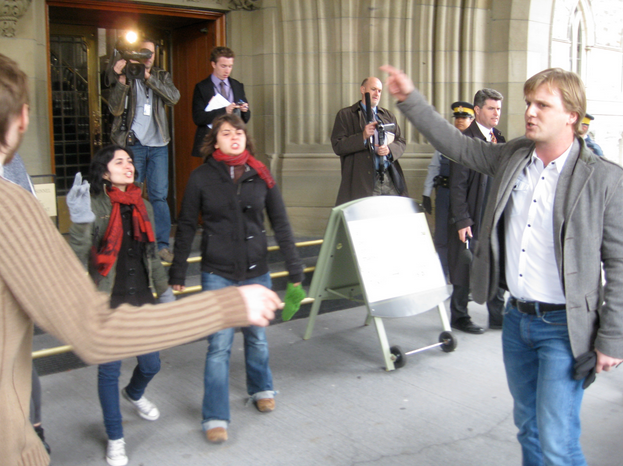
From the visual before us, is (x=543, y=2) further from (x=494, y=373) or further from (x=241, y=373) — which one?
(x=241, y=373)

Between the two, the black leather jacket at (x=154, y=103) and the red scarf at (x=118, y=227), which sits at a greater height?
the black leather jacket at (x=154, y=103)

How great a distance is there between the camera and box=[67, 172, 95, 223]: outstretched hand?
3.32 metres

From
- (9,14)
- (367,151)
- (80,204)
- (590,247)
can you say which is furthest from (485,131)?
(9,14)

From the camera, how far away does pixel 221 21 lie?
25.3 feet

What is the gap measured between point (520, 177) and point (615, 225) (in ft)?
1.38

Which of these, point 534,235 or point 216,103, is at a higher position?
point 216,103

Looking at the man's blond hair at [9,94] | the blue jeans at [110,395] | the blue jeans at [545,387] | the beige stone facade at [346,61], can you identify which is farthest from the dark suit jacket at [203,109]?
the man's blond hair at [9,94]

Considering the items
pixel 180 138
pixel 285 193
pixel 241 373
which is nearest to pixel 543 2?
pixel 285 193

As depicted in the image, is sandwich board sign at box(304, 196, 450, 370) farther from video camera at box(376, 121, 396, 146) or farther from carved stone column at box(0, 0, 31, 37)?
carved stone column at box(0, 0, 31, 37)

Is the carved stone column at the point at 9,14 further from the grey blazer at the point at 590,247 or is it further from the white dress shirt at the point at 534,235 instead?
the grey blazer at the point at 590,247

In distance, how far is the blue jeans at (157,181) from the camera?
6.02m

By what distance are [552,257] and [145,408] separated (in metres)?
2.56

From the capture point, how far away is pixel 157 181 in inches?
239

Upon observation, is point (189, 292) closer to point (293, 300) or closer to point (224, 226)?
point (224, 226)
